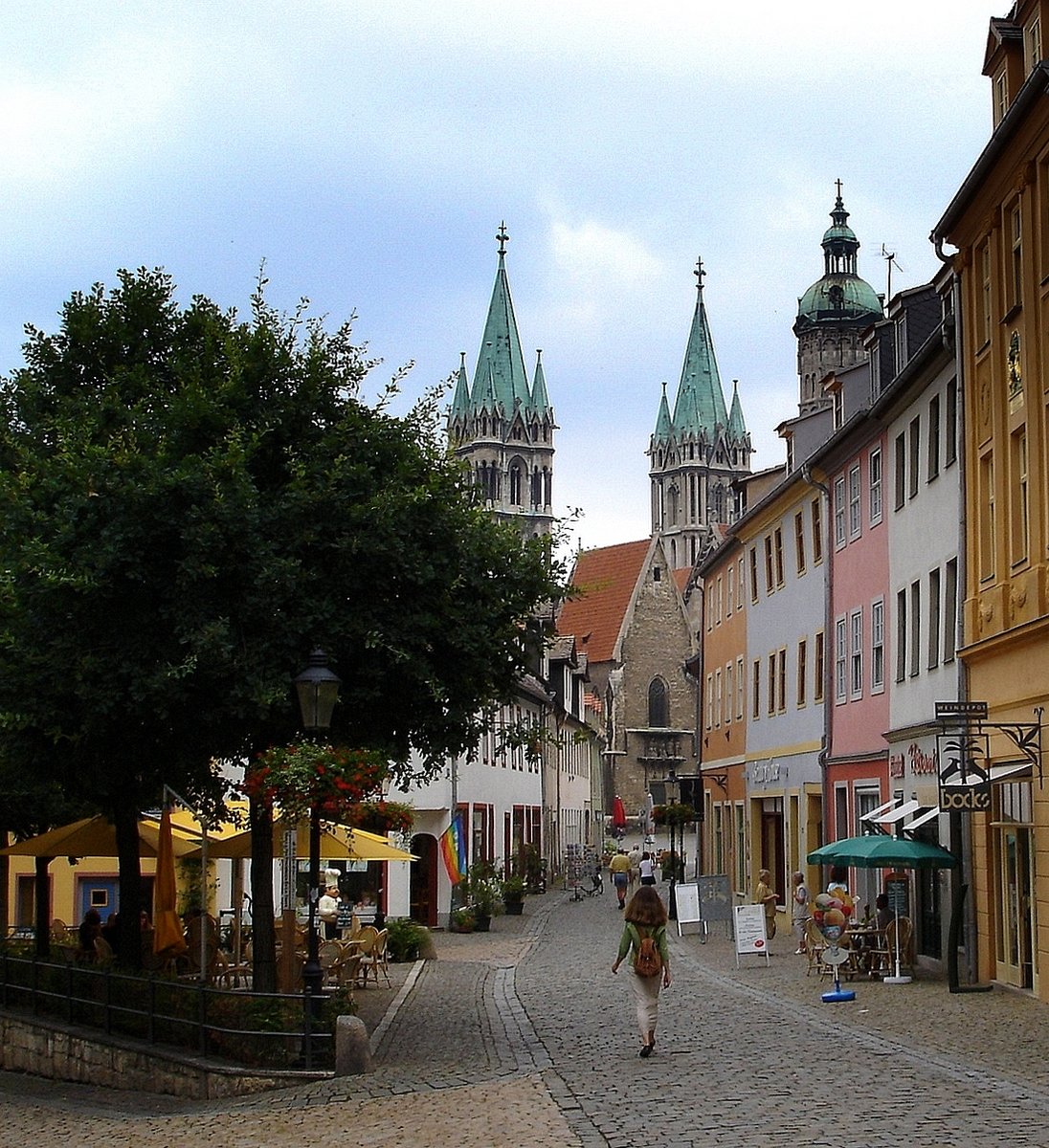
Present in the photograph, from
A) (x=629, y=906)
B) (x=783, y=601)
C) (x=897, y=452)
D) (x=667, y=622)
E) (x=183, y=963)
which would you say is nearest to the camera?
(x=629, y=906)

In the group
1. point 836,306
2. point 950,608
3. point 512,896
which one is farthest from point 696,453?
point 950,608

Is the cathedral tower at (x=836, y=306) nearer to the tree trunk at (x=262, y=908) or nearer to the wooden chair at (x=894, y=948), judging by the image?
the wooden chair at (x=894, y=948)

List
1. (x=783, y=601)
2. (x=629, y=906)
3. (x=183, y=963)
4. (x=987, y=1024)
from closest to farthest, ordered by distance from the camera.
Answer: (x=629, y=906), (x=987, y=1024), (x=183, y=963), (x=783, y=601)

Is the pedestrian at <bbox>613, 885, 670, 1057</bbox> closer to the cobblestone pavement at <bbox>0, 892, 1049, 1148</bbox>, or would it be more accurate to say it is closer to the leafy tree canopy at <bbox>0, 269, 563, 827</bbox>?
the cobblestone pavement at <bbox>0, 892, 1049, 1148</bbox>

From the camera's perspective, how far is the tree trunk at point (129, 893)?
22.5 meters

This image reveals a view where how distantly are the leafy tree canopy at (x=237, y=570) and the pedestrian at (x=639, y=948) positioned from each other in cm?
316

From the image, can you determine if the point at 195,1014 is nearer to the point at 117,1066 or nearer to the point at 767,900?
the point at 117,1066

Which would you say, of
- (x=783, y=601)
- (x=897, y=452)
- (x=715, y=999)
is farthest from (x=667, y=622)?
(x=715, y=999)

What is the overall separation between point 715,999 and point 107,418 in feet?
32.9

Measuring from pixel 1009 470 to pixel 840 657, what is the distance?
12491 mm

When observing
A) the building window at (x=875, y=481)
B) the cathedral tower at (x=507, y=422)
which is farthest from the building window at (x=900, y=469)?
the cathedral tower at (x=507, y=422)

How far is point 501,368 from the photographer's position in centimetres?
15050

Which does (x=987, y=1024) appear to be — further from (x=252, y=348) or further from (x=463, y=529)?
(x=252, y=348)

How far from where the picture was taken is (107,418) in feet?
63.3
